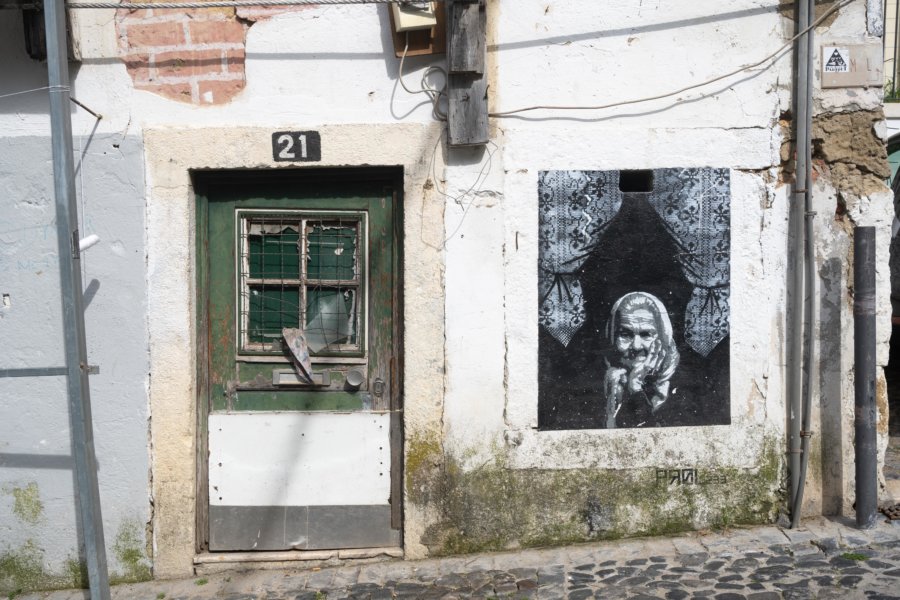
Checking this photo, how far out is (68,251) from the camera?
12.5ft

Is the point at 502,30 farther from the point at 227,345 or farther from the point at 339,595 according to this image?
the point at 339,595

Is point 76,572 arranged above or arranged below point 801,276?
below

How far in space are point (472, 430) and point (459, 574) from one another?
2.47 ft

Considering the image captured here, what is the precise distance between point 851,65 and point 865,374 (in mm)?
1686

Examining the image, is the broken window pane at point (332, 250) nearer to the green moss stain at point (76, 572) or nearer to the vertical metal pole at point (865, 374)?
the green moss stain at point (76, 572)

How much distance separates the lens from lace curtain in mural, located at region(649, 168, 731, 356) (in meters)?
4.60

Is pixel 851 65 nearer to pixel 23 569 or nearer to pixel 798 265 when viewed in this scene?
pixel 798 265

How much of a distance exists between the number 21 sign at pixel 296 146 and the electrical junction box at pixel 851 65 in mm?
2793

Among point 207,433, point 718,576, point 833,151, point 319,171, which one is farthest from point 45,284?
point 833,151

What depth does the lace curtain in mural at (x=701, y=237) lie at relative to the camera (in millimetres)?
4598

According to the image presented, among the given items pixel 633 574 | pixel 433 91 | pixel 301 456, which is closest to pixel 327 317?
pixel 301 456

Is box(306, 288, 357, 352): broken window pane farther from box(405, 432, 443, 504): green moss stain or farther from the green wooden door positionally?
box(405, 432, 443, 504): green moss stain

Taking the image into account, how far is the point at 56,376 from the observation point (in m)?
4.56

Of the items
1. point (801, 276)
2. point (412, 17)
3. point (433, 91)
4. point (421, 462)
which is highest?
point (412, 17)
